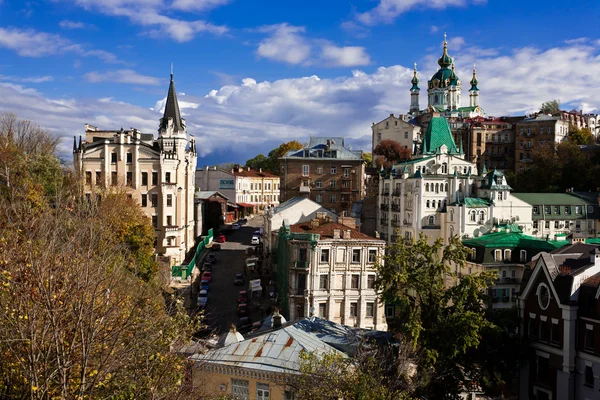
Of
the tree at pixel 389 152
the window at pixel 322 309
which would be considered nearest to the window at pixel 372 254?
the window at pixel 322 309

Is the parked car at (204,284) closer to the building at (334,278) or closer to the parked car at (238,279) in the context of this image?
the parked car at (238,279)

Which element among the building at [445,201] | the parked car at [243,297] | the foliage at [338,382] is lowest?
the parked car at [243,297]

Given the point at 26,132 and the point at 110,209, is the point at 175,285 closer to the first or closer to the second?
the point at 110,209

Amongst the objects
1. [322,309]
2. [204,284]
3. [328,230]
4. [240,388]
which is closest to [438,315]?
[240,388]

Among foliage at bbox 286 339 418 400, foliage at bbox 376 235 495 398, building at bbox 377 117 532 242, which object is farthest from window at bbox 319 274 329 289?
building at bbox 377 117 532 242

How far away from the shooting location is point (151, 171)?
62062 mm

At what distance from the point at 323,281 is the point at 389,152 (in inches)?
2486

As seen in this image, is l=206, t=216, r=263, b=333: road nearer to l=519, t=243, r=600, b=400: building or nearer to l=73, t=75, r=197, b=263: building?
l=73, t=75, r=197, b=263: building

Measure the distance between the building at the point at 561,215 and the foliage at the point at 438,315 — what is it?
1449 inches

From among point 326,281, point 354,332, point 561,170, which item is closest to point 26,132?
point 326,281

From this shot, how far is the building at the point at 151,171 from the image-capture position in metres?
61.0

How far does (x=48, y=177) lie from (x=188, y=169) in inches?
732

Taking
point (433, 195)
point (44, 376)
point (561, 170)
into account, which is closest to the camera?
point (44, 376)

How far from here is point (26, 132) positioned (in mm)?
65625
